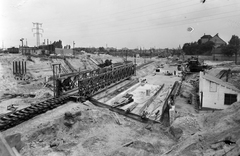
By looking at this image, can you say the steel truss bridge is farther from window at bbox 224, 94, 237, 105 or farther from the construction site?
window at bbox 224, 94, 237, 105

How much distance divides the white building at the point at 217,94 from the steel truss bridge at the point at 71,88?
984 centimetres

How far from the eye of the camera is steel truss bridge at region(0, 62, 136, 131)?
11.1 metres

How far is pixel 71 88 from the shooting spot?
689 inches

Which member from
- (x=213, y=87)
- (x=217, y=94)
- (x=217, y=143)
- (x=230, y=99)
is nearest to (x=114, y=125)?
(x=217, y=143)

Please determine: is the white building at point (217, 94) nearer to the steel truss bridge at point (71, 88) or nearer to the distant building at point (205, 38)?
the steel truss bridge at point (71, 88)

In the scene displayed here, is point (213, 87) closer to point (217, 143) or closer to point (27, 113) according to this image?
point (217, 143)

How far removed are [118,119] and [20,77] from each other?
78.3 ft

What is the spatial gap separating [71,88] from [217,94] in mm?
12654

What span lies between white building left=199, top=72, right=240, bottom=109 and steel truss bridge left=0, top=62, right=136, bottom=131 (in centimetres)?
984

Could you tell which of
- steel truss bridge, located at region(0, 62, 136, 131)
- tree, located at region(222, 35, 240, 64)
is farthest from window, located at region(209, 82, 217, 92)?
tree, located at region(222, 35, 240, 64)

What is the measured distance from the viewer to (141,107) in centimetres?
1523

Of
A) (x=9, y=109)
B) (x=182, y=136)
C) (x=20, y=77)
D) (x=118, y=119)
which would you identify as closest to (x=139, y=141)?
(x=182, y=136)

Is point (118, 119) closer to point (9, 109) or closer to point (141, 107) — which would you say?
point (141, 107)

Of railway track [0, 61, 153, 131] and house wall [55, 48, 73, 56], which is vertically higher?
house wall [55, 48, 73, 56]
